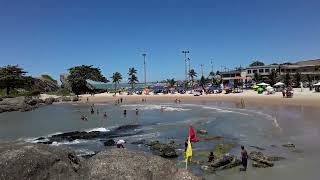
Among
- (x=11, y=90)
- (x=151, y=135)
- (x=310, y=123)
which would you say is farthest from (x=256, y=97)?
(x=11, y=90)

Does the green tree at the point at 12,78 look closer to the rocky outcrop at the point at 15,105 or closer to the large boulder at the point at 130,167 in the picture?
the rocky outcrop at the point at 15,105

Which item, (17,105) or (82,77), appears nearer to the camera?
(17,105)

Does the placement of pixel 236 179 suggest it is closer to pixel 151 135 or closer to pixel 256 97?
pixel 151 135

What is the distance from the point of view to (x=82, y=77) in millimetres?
121625

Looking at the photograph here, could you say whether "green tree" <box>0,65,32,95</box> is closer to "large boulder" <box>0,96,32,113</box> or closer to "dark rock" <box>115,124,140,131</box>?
"large boulder" <box>0,96,32,113</box>

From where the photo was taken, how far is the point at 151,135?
39406mm

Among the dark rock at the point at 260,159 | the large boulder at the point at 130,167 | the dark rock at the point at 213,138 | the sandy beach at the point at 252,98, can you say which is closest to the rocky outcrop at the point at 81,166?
the large boulder at the point at 130,167

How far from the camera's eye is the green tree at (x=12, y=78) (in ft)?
346

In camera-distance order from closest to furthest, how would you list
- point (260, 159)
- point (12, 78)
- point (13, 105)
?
1. point (260, 159)
2. point (13, 105)
3. point (12, 78)

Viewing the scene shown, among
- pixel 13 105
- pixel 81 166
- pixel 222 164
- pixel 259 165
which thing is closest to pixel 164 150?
pixel 222 164

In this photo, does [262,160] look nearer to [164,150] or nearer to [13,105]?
[164,150]

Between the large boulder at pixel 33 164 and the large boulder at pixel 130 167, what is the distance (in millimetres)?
616

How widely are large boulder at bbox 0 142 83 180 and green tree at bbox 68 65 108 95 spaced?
111 meters

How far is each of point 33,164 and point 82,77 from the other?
369 feet
